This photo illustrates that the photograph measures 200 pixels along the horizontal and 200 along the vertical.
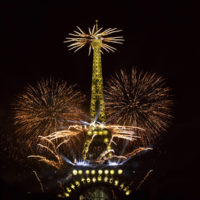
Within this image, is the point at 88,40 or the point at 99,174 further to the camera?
the point at 88,40

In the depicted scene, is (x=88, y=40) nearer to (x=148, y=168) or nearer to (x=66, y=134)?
(x=66, y=134)

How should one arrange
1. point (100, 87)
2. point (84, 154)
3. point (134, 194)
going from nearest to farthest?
point (134, 194), point (84, 154), point (100, 87)

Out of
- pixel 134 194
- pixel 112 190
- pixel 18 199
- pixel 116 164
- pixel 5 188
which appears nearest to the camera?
pixel 5 188

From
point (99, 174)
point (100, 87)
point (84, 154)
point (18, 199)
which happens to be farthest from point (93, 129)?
point (18, 199)

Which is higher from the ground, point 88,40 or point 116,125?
point 88,40

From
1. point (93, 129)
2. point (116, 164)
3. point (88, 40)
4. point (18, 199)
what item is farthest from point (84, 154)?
point (18, 199)

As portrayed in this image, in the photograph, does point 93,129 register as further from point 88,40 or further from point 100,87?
point 88,40

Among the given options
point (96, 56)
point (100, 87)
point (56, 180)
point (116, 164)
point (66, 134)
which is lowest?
point (56, 180)

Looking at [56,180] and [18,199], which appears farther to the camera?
[56,180]

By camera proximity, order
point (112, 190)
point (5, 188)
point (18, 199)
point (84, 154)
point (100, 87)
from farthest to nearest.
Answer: point (100, 87) < point (84, 154) < point (112, 190) < point (18, 199) < point (5, 188)
